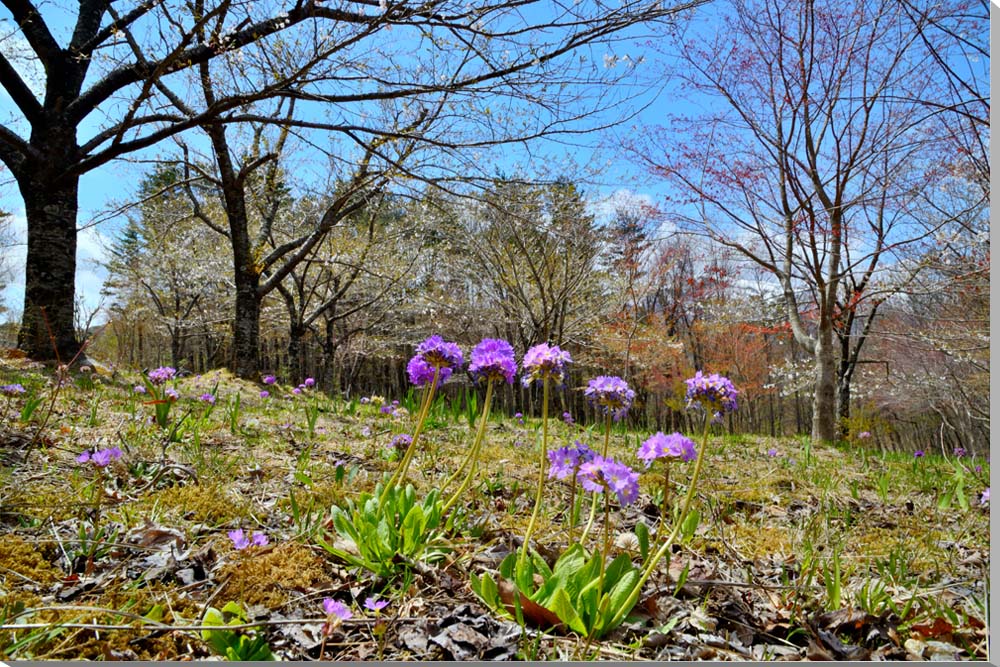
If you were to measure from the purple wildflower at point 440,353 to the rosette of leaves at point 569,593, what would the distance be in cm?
46

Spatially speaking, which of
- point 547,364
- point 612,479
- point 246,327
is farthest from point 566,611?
point 246,327

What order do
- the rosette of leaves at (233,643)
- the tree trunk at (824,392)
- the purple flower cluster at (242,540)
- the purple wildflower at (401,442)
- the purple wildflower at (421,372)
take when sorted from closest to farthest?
the rosette of leaves at (233,643)
the purple flower cluster at (242,540)
the purple wildflower at (421,372)
the purple wildflower at (401,442)
the tree trunk at (824,392)

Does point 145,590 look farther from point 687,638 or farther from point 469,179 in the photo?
point 469,179

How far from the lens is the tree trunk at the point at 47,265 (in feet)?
14.2

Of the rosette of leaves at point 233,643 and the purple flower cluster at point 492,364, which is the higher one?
the purple flower cluster at point 492,364

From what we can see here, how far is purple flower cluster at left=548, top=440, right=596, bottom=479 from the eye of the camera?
0.99 metres

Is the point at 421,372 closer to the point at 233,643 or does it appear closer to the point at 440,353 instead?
the point at 440,353

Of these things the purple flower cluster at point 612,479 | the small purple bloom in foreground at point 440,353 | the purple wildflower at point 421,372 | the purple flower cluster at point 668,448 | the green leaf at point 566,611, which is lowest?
the green leaf at point 566,611

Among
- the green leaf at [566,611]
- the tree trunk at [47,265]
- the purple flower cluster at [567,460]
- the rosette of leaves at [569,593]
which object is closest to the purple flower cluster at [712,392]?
the purple flower cluster at [567,460]

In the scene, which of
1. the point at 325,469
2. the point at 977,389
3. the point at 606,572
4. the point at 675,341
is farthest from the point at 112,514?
the point at 675,341

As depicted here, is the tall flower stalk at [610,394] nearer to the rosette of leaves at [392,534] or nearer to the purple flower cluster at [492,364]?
the purple flower cluster at [492,364]

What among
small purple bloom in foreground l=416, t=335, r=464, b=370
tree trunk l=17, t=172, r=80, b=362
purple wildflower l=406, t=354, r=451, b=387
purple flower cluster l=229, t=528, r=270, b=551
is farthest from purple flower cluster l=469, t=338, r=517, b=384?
tree trunk l=17, t=172, r=80, b=362

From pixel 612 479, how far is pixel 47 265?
217 inches

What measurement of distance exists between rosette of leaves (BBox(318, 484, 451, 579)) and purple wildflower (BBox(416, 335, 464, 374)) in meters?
0.33
